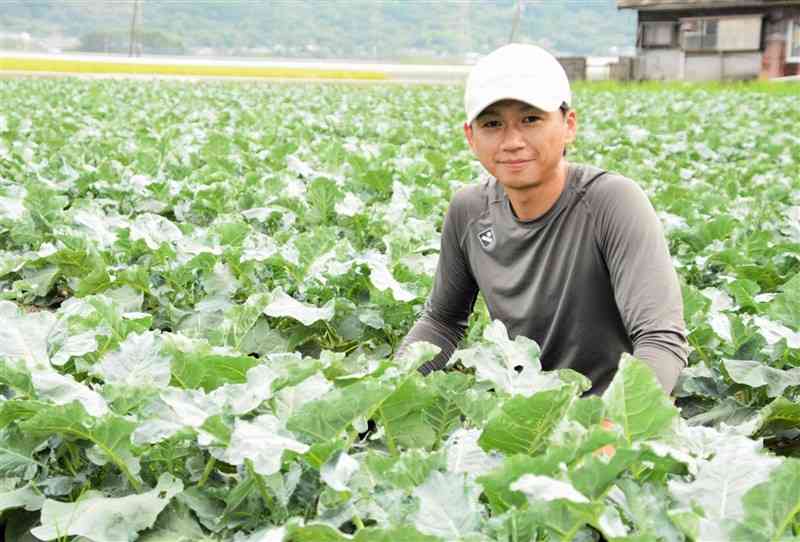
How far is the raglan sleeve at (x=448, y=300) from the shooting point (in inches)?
128

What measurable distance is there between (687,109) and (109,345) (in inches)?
649

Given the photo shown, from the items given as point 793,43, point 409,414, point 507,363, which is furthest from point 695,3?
point 409,414

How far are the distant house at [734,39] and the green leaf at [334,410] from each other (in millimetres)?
36106

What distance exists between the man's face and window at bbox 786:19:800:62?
3631cm

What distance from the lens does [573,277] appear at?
2.92 metres

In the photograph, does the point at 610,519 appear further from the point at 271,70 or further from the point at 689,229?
the point at 271,70

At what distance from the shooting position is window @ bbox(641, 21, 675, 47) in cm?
3822

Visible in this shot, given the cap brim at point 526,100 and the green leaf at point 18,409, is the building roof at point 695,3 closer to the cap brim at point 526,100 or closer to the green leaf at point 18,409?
the cap brim at point 526,100

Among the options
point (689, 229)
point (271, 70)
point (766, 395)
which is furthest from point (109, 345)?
point (271, 70)

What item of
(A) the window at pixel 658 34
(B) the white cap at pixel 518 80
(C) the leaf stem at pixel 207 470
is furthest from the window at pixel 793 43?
(C) the leaf stem at pixel 207 470

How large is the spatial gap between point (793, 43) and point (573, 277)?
3701 centimetres

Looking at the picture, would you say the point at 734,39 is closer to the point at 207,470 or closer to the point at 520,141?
the point at 520,141

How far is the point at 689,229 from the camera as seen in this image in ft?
15.8

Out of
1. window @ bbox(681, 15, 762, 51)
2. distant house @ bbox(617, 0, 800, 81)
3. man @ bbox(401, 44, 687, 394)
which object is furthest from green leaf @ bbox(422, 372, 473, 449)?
window @ bbox(681, 15, 762, 51)
